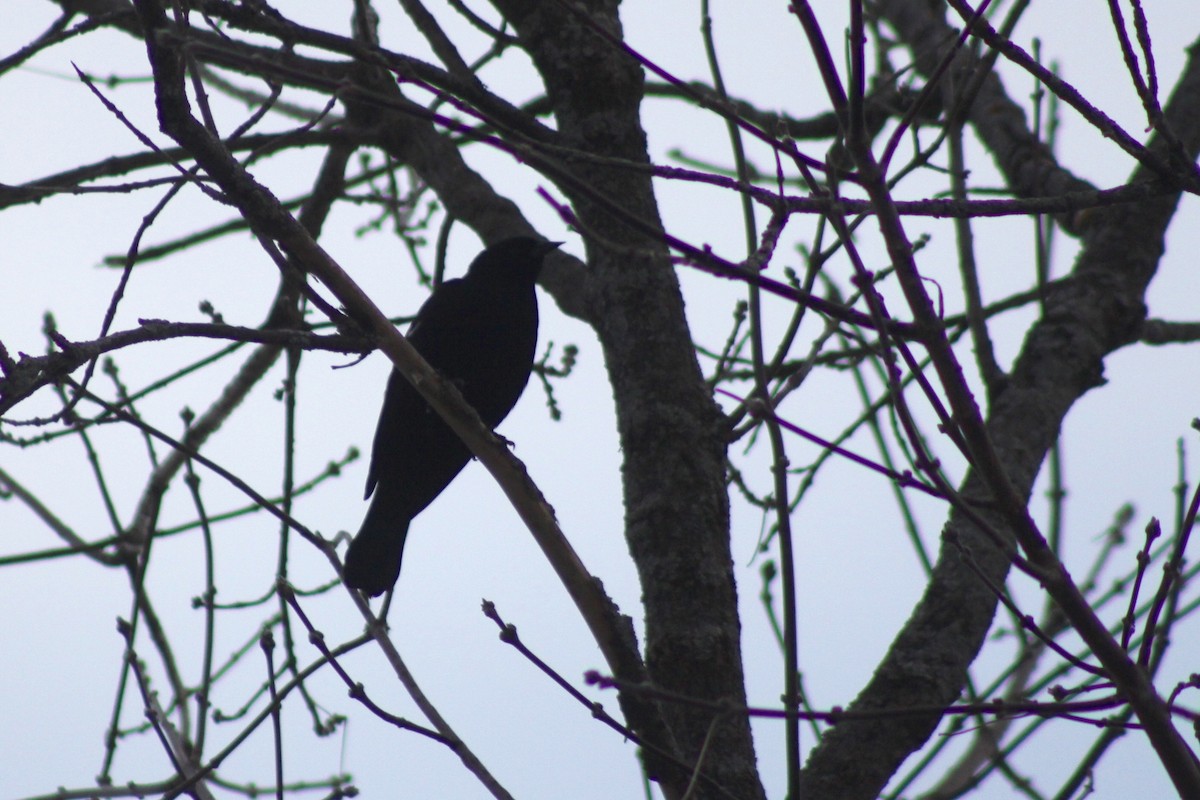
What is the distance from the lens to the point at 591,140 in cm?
347

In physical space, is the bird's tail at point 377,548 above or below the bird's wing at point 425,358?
below

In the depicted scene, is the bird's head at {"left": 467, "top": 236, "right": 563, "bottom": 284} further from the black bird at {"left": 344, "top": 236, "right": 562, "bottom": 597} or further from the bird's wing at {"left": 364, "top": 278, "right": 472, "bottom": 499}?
the bird's wing at {"left": 364, "top": 278, "right": 472, "bottom": 499}

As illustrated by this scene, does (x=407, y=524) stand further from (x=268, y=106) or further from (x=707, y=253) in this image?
(x=707, y=253)

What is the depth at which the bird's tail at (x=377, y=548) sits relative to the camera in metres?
4.36

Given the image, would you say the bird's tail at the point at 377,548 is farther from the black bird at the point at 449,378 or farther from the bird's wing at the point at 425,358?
the bird's wing at the point at 425,358

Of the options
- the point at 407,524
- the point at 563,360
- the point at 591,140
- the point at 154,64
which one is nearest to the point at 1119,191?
the point at 154,64

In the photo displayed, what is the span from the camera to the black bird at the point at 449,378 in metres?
4.41

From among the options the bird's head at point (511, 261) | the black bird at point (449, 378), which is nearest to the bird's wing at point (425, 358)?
the black bird at point (449, 378)

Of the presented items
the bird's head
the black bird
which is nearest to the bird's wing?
the black bird

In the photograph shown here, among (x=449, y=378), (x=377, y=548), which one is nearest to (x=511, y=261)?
(x=449, y=378)

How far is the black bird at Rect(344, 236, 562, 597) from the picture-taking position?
→ 4414 mm

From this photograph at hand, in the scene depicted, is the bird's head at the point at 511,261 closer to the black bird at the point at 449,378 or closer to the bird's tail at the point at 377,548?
the black bird at the point at 449,378

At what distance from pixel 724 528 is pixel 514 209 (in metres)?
1.69

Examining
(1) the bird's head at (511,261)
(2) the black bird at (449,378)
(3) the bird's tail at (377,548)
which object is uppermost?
(1) the bird's head at (511,261)
